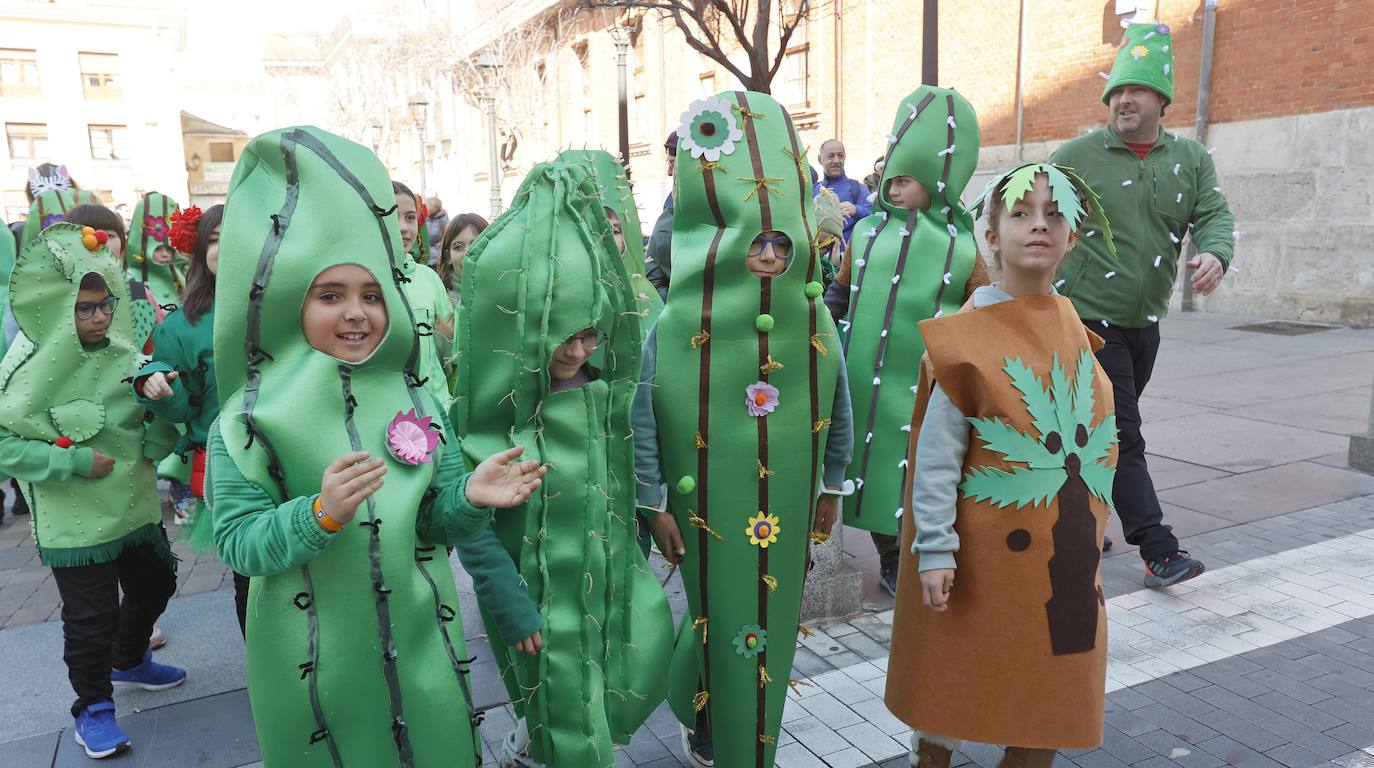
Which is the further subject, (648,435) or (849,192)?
(849,192)

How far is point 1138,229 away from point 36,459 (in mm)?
4283

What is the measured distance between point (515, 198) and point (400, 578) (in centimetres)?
101

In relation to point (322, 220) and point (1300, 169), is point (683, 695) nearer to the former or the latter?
point (322, 220)

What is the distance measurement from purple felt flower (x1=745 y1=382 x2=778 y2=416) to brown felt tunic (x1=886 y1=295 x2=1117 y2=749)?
450 mm

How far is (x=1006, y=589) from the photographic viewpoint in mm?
2367

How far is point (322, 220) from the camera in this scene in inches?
76.5

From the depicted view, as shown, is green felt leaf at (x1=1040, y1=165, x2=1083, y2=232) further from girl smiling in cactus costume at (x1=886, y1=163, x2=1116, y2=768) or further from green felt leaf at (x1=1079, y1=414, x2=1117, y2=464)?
green felt leaf at (x1=1079, y1=414, x2=1117, y2=464)

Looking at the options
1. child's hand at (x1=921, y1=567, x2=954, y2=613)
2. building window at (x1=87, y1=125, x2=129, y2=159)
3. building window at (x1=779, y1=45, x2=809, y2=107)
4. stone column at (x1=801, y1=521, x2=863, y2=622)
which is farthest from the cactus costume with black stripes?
building window at (x1=87, y1=125, x2=129, y2=159)

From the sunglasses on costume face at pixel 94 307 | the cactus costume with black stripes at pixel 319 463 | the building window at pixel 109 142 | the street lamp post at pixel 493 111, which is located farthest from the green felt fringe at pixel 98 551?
the building window at pixel 109 142

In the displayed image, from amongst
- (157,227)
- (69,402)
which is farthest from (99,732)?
(157,227)

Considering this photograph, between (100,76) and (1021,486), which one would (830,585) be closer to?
(1021,486)

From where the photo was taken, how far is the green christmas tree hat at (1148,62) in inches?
160

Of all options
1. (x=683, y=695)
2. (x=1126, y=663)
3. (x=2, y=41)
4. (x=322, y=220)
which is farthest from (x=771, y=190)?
(x=2, y=41)

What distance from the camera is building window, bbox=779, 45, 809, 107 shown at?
64.7 ft
